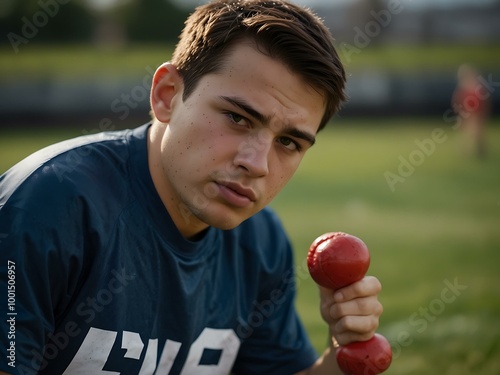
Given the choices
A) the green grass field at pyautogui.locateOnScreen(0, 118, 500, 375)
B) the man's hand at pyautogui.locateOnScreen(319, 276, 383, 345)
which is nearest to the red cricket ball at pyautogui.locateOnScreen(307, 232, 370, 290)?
the man's hand at pyautogui.locateOnScreen(319, 276, 383, 345)

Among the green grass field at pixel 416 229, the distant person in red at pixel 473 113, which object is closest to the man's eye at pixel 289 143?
the green grass field at pixel 416 229

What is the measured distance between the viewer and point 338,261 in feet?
8.97

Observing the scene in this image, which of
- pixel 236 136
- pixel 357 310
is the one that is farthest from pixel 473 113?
pixel 236 136

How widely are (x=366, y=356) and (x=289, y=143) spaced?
0.90 metres

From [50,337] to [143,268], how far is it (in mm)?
441

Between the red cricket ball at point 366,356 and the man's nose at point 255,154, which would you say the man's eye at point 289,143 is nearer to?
the man's nose at point 255,154

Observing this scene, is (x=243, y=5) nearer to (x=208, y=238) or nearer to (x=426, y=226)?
(x=208, y=238)

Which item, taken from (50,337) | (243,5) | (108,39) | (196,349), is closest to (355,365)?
(196,349)

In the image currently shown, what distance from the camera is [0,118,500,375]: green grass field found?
197 inches

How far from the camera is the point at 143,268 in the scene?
8.98 feet

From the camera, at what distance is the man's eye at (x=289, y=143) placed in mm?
2754

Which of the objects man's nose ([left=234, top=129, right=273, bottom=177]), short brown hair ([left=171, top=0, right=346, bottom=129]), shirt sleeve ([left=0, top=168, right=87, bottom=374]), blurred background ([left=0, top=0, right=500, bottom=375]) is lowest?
shirt sleeve ([left=0, top=168, right=87, bottom=374])

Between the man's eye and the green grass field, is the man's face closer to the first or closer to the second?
the man's eye

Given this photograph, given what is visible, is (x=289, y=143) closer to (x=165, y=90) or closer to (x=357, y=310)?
(x=165, y=90)
